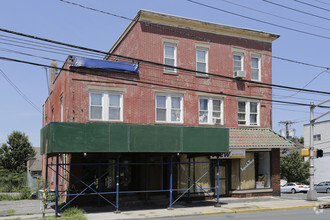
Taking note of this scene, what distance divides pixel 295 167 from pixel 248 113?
28.0 meters

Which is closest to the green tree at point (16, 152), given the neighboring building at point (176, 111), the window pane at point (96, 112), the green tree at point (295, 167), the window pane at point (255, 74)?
the neighboring building at point (176, 111)

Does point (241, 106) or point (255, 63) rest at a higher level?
point (255, 63)

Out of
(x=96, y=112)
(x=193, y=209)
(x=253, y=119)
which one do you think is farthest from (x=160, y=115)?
(x=253, y=119)

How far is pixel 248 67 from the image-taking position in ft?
90.8

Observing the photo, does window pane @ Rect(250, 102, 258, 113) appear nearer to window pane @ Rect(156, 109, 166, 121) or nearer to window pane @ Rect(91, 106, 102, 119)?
window pane @ Rect(156, 109, 166, 121)

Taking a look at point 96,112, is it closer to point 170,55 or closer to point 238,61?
point 170,55

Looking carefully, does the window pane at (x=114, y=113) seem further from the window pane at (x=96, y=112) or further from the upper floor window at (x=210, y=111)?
the upper floor window at (x=210, y=111)

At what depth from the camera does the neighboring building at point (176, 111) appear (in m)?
21.0

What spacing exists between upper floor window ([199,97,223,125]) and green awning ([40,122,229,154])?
17.2 ft

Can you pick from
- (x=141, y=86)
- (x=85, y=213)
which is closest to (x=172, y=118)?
(x=141, y=86)

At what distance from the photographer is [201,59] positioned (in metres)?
26.4

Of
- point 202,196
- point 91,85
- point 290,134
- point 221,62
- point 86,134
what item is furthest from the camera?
point 290,134

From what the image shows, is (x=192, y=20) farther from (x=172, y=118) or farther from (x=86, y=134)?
(x=86, y=134)

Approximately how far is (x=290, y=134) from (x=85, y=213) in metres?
61.6
